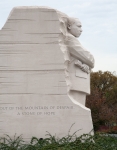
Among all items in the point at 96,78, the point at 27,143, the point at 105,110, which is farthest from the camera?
the point at 96,78

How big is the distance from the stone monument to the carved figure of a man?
0.20 ft

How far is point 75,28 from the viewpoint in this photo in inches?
465

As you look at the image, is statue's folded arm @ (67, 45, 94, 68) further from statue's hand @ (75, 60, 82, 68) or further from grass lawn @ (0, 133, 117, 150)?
grass lawn @ (0, 133, 117, 150)

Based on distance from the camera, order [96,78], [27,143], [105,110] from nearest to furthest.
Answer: [27,143]
[105,110]
[96,78]

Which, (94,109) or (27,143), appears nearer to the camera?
(27,143)

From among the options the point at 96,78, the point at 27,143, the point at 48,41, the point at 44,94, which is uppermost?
the point at 96,78

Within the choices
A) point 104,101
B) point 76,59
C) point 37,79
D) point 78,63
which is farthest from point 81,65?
point 104,101

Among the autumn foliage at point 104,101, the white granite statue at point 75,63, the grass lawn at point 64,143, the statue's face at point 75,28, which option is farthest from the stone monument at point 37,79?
the autumn foliage at point 104,101

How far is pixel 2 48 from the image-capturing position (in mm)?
11156

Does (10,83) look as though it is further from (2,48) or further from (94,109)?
(94,109)

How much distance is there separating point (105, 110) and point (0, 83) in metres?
20.1

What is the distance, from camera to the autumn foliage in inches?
1203

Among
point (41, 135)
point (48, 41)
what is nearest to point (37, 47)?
→ point (48, 41)

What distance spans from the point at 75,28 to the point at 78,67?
1125mm
